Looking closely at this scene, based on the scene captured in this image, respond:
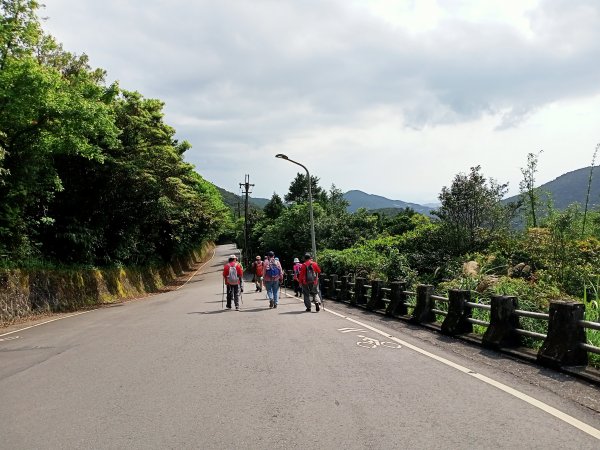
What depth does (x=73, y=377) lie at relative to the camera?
7496mm

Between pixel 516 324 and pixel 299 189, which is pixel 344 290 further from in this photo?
pixel 299 189

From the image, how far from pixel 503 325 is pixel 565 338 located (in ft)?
5.13

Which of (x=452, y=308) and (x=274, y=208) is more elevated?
(x=274, y=208)

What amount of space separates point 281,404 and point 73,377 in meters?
3.81

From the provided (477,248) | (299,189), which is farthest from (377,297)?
(299,189)

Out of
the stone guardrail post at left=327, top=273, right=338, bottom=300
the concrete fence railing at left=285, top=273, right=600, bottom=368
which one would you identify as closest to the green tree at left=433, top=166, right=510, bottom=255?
the stone guardrail post at left=327, top=273, right=338, bottom=300

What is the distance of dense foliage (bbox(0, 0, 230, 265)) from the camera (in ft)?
54.1

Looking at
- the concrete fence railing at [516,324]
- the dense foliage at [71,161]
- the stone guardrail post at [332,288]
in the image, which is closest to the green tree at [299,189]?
the dense foliage at [71,161]

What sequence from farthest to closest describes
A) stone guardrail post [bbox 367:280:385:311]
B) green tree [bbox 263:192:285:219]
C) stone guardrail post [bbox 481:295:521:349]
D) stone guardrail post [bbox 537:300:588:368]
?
green tree [bbox 263:192:285:219], stone guardrail post [bbox 367:280:385:311], stone guardrail post [bbox 481:295:521:349], stone guardrail post [bbox 537:300:588:368]

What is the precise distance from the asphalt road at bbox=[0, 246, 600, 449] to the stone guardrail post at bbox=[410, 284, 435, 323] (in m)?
1.63

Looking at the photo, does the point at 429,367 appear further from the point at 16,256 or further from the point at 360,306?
the point at 16,256

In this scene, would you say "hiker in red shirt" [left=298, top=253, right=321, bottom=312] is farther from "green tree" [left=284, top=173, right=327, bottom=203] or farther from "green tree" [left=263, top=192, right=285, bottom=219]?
"green tree" [left=284, top=173, right=327, bottom=203]

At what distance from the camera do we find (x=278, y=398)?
5.87m

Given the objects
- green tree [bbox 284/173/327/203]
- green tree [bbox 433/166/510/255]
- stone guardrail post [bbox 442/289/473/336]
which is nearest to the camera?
stone guardrail post [bbox 442/289/473/336]
